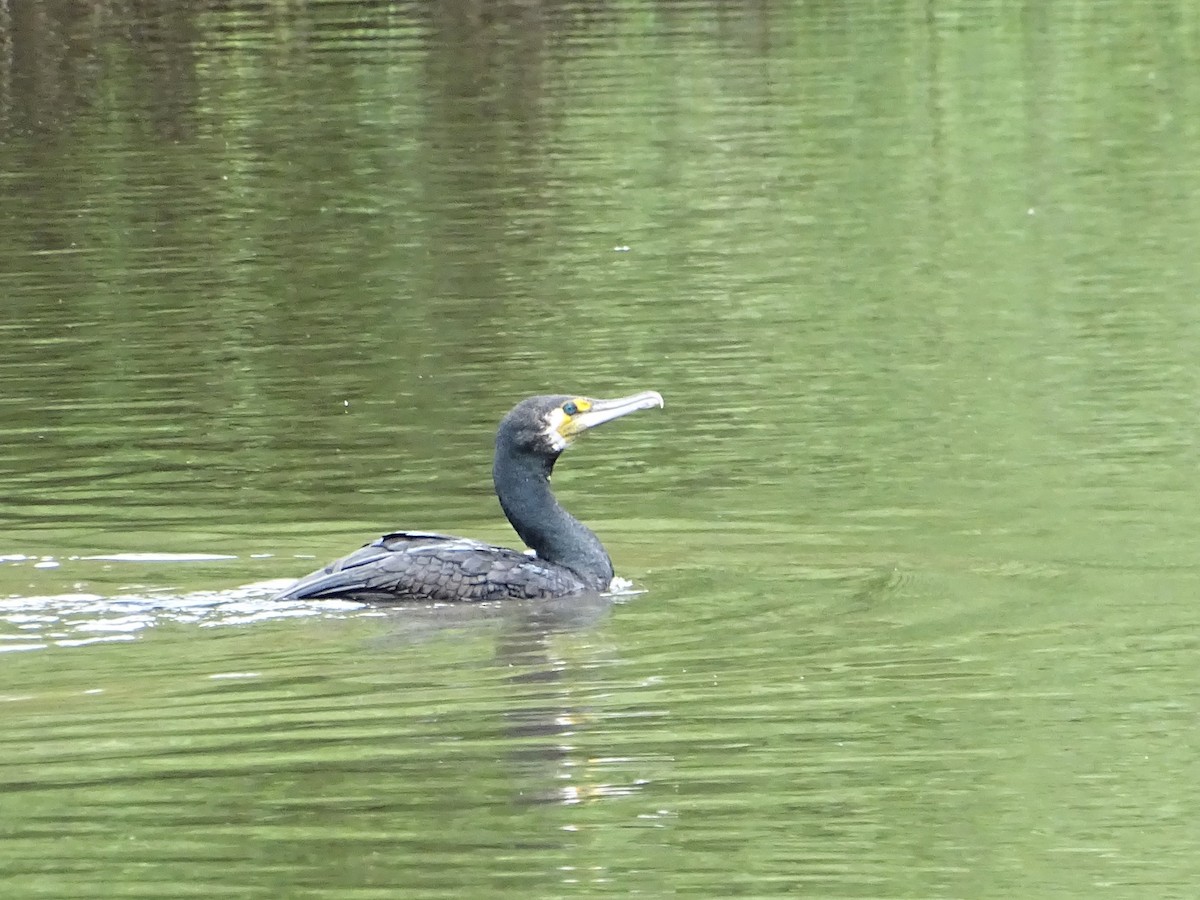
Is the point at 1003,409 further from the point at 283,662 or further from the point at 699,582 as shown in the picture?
the point at 283,662

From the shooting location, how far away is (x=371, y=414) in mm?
15430

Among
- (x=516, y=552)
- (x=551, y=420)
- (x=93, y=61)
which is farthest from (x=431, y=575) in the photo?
(x=93, y=61)

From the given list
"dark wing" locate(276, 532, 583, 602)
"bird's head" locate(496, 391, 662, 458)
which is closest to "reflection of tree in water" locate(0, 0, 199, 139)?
"bird's head" locate(496, 391, 662, 458)

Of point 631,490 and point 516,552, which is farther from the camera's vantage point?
point 631,490

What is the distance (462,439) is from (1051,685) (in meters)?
5.70

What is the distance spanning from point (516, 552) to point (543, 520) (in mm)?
224

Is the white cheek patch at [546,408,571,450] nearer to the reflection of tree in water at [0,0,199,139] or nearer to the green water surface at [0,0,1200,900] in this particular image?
the green water surface at [0,0,1200,900]

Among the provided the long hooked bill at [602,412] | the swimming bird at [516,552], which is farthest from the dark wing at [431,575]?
the long hooked bill at [602,412]

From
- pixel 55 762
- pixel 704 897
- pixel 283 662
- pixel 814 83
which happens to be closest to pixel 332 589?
pixel 283 662

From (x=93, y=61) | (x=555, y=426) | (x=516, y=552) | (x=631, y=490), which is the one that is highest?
(x=93, y=61)

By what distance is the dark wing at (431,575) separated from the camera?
10992 mm

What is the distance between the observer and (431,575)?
36.6ft

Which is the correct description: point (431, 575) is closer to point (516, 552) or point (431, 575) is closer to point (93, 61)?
point (516, 552)

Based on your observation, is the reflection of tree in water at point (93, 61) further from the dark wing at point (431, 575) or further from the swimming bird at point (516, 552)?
the dark wing at point (431, 575)
